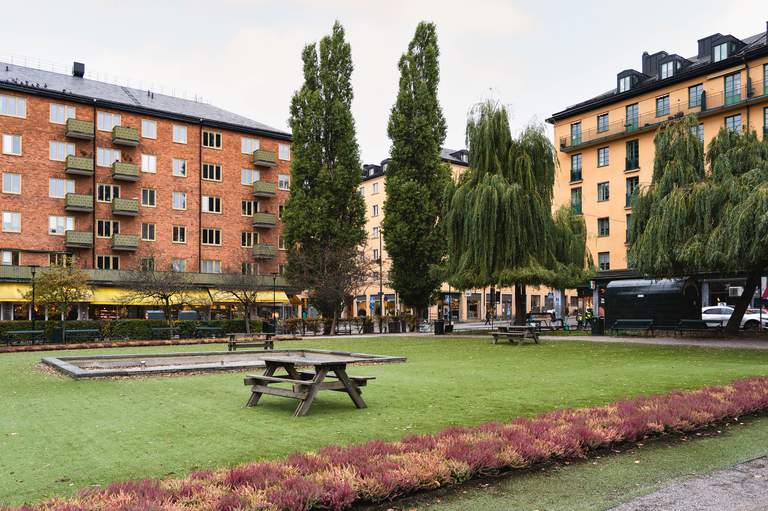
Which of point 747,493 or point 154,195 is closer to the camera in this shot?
point 747,493

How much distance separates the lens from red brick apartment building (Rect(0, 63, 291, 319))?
49.8 m

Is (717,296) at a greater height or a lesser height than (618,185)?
lesser

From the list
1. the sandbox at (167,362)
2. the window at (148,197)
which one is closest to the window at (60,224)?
the window at (148,197)

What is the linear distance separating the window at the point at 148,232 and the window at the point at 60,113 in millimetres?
10346

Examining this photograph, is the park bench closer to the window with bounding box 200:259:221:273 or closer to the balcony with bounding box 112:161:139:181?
the window with bounding box 200:259:221:273

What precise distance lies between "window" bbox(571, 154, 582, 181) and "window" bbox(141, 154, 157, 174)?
125ft

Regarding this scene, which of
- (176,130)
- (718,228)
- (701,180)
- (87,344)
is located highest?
(176,130)

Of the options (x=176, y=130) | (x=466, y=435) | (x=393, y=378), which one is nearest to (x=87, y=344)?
(x=393, y=378)

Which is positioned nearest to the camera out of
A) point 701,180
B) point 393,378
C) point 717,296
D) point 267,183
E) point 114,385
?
point 114,385

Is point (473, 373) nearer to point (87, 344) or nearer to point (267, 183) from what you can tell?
point (87, 344)

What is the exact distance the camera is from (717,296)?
5200 centimetres

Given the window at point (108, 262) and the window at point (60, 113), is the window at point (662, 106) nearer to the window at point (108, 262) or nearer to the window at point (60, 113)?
the window at point (108, 262)

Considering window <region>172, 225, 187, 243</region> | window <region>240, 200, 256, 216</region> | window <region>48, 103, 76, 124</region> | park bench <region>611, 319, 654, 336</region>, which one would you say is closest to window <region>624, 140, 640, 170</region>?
park bench <region>611, 319, 654, 336</region>

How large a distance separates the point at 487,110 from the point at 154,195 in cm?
3405
